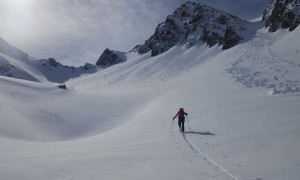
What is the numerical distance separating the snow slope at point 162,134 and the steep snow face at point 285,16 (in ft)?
43.1

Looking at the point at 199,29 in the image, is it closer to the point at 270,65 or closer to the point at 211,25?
the point at 211,25

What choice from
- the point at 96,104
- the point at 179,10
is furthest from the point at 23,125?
the point at 179,10

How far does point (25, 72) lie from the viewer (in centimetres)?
17325

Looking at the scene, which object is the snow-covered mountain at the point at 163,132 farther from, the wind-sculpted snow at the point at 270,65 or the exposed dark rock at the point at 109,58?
the exposed dark rock at the point at 109,58

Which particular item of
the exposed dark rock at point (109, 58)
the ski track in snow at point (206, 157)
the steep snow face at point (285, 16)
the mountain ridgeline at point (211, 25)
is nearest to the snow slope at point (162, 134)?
the ski track in snow at point (206, 157)

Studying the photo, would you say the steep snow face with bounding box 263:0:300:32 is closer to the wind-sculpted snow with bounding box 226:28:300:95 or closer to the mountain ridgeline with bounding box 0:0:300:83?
the mountain ridgeline with bounding box 0:0:300:83

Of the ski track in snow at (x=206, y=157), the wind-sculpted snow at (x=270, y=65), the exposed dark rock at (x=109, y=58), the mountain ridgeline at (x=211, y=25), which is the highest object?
the exposed dark rock at (x=109, y=58)

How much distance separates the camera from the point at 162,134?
16.6 meters

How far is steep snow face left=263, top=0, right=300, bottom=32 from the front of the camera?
5306 cm

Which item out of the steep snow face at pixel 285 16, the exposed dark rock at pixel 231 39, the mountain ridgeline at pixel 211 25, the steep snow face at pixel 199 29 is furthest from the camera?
the steep snow face at pixel 199 29

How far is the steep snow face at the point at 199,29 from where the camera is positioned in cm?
6769

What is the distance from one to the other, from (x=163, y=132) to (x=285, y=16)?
160 ft

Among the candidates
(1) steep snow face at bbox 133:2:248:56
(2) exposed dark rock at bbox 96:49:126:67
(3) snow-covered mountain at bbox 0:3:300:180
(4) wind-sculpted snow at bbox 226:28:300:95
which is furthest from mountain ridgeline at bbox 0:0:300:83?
(2) exposed dark rock at bbox 96:49:126:67

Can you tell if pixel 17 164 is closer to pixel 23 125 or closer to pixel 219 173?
pixel 219 173
